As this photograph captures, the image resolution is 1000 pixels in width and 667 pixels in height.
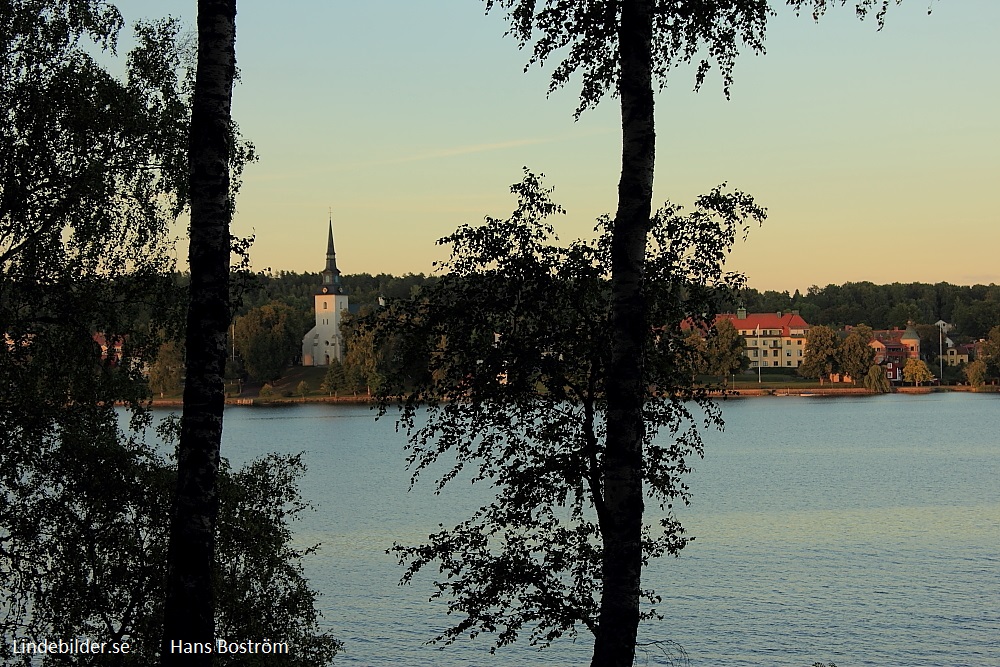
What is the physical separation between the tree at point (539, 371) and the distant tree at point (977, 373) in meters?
177

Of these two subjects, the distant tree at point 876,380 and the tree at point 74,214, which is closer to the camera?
the tree at point 74,214

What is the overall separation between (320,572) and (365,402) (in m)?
119

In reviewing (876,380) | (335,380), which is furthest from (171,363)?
(876,380)

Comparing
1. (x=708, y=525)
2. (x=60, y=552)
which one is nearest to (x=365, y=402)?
(x=708, y=525)

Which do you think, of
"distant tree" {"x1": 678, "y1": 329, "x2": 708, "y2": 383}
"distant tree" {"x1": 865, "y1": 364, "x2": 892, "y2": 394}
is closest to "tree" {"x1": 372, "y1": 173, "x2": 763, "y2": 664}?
"distant tree" {"x1": 678, "y1": 329, "x2": 708, "y2": 383}

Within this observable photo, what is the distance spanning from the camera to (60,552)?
52.3 feet

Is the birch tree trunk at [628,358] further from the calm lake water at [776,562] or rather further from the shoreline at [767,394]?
the shoreline at [767,394]

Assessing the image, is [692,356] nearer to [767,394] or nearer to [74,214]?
[74,214]

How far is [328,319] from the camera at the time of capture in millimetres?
186375

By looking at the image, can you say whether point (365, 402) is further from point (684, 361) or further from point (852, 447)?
point (684, 361)

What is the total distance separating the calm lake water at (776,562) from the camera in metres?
29.2

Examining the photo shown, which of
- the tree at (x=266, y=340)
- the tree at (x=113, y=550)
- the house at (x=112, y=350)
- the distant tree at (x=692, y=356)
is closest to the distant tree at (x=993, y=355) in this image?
the tree at (x=266, y=340)

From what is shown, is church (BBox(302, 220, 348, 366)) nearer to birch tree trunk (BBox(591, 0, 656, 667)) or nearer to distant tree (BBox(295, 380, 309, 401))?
distant tree (BBox(295, 380, 309, 401))

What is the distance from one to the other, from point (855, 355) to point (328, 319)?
81.2 metres
